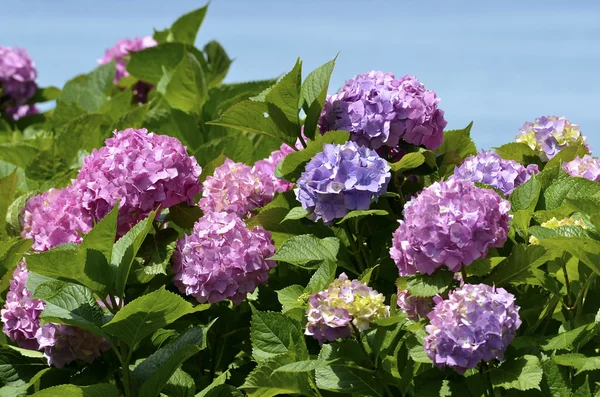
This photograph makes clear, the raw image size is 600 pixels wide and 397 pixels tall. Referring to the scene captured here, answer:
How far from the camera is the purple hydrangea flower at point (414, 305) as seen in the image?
250 cm

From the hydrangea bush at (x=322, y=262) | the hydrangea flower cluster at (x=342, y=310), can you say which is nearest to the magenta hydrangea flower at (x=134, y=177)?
the hydrangea bush at (x=322, y=262)

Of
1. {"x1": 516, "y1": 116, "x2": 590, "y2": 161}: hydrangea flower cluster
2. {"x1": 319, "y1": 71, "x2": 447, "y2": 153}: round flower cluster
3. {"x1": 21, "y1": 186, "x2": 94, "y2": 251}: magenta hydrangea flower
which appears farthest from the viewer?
{"x1": 516, "y1": 116, "x2": 590, "y2": 161}: hydrangea flower cluster

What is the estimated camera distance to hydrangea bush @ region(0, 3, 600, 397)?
237 centimetres

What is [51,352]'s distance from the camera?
9.68 ft

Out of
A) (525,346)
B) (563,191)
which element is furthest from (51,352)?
(563,191)

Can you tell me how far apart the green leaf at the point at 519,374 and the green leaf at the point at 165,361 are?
80 cm

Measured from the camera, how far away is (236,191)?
3232mm

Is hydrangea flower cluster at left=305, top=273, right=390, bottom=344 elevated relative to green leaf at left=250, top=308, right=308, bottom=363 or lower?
elevated

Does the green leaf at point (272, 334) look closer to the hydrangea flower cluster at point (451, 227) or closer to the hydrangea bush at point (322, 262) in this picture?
the hydrangea bush at point (322, 262)

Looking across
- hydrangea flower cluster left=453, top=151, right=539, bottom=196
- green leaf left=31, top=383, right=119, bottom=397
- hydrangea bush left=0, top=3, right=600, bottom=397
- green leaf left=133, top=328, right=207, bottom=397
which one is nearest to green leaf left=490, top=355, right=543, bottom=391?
hydrangea bush left=0, top=3, right=600, bottom=397

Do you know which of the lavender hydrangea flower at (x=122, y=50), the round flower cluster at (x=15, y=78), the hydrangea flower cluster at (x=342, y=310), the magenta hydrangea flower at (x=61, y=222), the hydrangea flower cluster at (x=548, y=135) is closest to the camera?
the hydrangea flower cluster at (x=342, y=310)

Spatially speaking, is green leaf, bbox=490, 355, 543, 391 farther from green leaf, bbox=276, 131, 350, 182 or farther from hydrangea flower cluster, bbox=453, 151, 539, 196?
green leaf, bbox=276, 131, 350, 182

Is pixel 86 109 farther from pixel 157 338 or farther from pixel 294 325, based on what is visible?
pixel 294 325

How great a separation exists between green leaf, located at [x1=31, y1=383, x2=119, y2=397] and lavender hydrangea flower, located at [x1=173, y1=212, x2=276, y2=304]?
0.42 metres
